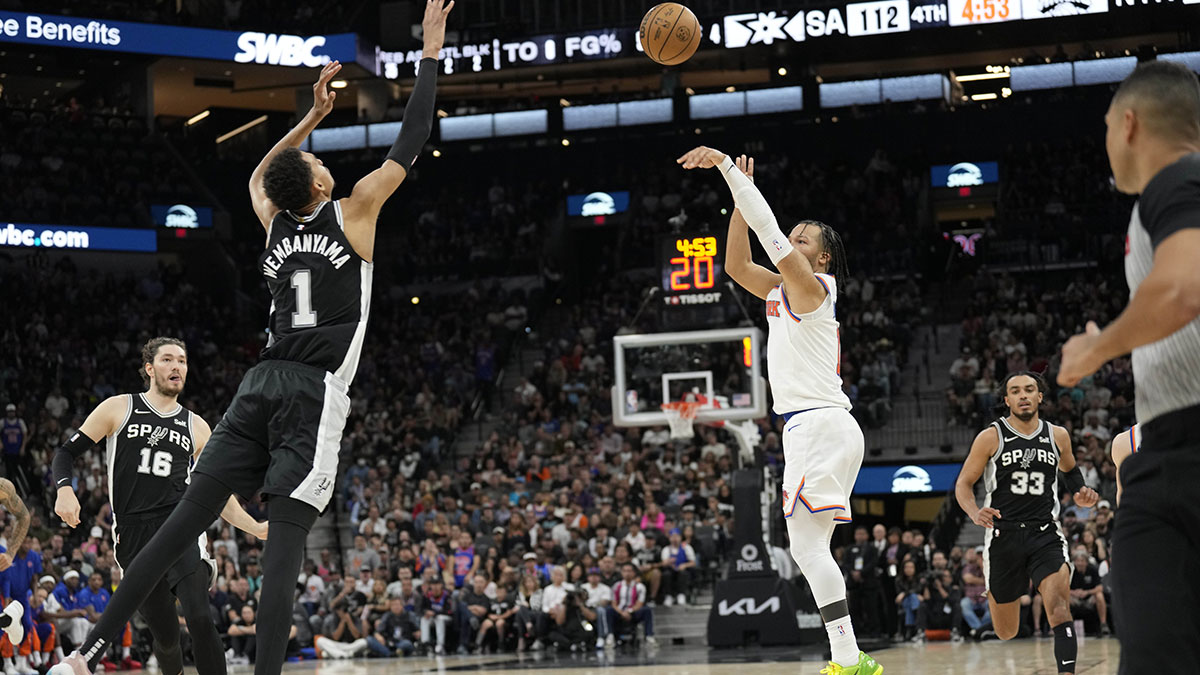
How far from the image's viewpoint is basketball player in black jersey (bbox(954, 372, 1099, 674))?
8938 millimetres

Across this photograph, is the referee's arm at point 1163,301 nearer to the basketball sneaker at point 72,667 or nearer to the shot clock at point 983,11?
the basketball sneaker at point 72,667

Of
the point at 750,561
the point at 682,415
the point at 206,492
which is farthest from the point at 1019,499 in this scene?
the point at 682,415

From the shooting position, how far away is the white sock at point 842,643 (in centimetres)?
691

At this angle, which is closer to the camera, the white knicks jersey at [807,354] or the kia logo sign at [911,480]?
the white knicks jersey at [807,354]

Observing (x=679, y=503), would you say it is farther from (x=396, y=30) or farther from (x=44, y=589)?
(x=396, y=30)

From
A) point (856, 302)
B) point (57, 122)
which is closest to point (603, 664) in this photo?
point (856, 302)

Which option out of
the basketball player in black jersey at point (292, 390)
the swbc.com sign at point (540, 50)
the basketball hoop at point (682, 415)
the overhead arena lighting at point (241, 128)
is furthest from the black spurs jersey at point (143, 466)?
the overhead arena lighting at point (241, 128)

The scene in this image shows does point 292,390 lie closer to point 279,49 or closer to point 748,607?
point 748,607

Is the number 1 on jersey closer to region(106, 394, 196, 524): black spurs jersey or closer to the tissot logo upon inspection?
region(106, 394, 196, 524): black spurs jersey

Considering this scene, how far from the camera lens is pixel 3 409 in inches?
1027

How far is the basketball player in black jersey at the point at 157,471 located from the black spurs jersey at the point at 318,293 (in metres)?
2.06

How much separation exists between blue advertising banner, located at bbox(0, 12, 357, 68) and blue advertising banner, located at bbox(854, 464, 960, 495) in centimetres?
1612

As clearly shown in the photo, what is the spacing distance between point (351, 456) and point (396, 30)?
13.5 meters

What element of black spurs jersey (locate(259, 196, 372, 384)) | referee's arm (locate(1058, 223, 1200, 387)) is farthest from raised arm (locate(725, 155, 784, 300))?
referee's arm (locate(1058, 223, 1200, 387))
